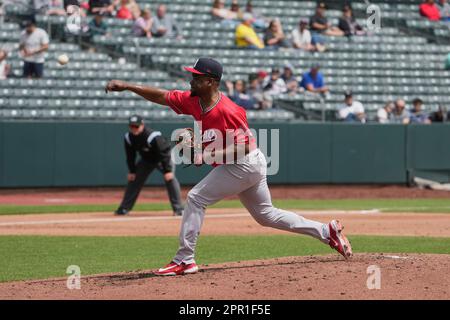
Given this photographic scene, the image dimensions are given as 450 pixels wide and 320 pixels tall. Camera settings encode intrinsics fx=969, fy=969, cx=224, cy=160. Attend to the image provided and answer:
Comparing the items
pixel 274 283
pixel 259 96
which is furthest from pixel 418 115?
pixel 274 283

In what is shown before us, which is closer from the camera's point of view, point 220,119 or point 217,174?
point 220,119

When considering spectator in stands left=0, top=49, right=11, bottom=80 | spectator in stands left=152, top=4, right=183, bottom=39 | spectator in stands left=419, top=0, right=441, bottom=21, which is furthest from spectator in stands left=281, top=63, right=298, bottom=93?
spectator in stands left=0, top=49, right=11, bottom=80

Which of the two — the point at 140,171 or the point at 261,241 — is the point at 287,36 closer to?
the point at 140,171

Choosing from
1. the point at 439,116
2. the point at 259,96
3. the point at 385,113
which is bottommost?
the point at 439,116

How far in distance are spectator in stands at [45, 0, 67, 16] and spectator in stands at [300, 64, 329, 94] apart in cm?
598

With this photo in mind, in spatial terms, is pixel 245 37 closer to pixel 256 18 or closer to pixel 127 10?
pixel 256 18

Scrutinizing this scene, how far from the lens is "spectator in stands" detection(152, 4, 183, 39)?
78.0ft

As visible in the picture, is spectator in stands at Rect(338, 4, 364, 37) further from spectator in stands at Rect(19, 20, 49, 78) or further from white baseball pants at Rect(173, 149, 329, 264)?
white baseball pants at Rect(173, 149, 329, 264)

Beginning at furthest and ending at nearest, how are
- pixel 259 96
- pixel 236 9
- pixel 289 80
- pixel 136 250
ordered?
pixel 236 9 → pixel 289 80 → pixel 259 96 → pixel 136 250

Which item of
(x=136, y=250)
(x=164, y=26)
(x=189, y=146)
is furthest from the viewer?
(x=164, y=26)

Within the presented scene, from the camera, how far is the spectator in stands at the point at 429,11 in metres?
27.5

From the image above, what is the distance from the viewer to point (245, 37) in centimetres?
2438

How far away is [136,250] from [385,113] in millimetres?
12791
